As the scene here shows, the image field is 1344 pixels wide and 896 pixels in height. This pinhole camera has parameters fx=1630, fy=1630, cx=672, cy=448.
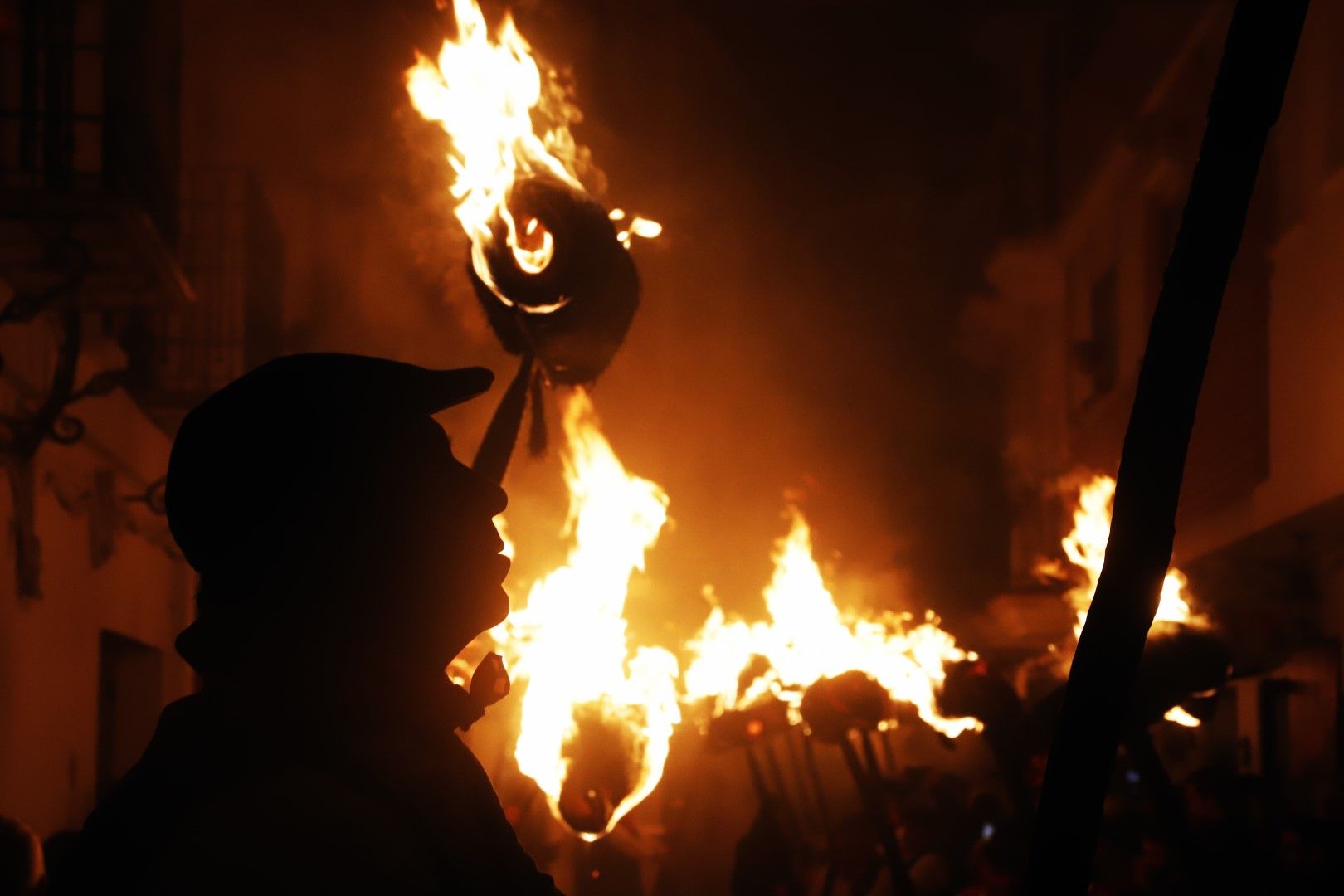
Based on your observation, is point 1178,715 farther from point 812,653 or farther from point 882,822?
point 882,822

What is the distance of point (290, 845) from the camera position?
4.77 feet

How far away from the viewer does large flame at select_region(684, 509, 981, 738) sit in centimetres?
1130

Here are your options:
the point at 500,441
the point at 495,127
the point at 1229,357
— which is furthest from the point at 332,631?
the point at 1229,357

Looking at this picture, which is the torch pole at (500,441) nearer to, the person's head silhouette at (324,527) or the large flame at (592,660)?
the person's head silhouette at (324,527)

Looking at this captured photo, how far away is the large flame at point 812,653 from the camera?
37.1 feet

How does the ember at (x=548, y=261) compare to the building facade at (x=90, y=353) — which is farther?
the building facade at (x=90, y=353)

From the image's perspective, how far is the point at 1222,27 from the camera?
44.5 ft

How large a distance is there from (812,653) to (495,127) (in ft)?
24.5

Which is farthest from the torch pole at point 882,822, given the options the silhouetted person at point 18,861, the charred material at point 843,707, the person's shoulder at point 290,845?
the person's shoulder at point 290,845

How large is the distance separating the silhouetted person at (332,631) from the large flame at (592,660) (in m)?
7.64

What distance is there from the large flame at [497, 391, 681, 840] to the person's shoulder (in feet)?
25.5

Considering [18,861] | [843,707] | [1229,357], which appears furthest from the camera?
[1229,357]

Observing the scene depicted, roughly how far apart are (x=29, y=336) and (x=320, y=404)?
334 inches

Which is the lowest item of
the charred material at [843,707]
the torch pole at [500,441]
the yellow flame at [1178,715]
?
the yellow flame at [1178,715]
